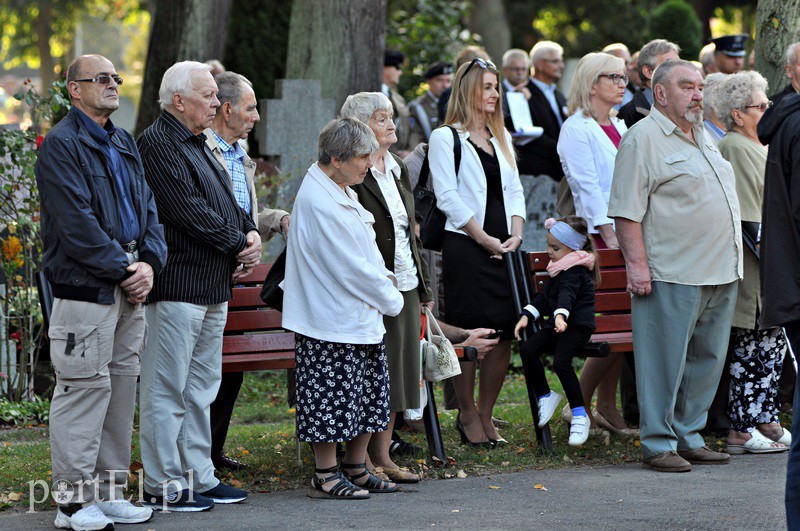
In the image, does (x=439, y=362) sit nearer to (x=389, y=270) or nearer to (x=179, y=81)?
(x=389, y=270)

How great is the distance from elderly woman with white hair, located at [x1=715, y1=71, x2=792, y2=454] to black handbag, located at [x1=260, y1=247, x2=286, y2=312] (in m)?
2.94

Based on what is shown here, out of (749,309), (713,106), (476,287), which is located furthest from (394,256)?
(713,106)

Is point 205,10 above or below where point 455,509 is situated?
above

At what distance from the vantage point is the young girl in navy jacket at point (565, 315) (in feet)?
22.8

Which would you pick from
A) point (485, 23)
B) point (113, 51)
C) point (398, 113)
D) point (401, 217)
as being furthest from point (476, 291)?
point (113, 51)

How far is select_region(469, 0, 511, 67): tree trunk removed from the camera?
2559cm

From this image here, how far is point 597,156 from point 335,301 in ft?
8.88

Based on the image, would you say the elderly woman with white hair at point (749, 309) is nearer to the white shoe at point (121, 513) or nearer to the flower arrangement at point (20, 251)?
the white shoe at point (121, 513)

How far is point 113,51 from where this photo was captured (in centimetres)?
7125

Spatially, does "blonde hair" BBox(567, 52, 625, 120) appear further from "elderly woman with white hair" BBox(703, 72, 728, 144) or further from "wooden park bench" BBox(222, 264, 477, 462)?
"wooden park bench" BBox(222, 264, 477, 462)

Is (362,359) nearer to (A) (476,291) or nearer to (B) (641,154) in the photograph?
(A) (476,291)

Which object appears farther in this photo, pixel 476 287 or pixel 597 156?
pixel 597 156

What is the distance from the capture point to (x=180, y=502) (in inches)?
228

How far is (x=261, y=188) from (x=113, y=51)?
64031mm
